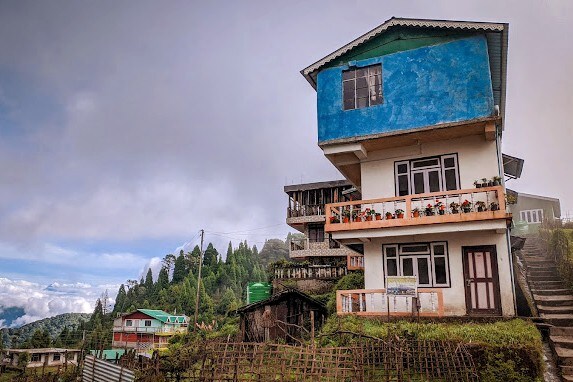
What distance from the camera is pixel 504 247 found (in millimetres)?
14078

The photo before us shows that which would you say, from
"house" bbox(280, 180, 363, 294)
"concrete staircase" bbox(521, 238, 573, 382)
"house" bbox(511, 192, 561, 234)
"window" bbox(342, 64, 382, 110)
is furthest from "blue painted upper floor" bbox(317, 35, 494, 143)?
→ "house" bbox(511, 192, 561, 234)

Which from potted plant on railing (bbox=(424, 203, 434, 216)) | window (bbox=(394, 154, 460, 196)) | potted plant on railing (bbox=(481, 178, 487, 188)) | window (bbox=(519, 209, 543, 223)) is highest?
window (bbox=(519, 209, 543, 223))

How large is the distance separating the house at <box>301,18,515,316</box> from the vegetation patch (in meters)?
1.13

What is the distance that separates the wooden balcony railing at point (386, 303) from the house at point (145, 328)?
3769 centimetres

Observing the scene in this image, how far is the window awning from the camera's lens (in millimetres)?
20328

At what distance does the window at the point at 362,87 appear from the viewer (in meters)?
16.0

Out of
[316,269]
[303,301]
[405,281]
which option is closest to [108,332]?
[316,269]

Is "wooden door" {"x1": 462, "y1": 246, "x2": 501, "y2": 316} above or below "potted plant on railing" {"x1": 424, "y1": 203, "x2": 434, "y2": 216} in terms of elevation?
below

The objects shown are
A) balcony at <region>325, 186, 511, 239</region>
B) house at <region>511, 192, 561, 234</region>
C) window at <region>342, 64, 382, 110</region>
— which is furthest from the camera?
house at <region>511, 192, 561, 234</region>

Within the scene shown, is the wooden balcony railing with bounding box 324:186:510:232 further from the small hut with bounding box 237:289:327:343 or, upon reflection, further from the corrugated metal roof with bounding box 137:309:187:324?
the corrugated metal roof with bounding box 137:309:187:324

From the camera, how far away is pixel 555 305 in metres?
15.2

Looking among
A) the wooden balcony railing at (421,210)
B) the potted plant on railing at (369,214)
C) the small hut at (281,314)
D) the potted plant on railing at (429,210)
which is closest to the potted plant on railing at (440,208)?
the wooden balcony railing at (421,210)

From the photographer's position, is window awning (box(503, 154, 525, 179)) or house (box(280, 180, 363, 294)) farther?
house (box(280, 180, 363, 294))

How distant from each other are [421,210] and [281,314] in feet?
33.8
